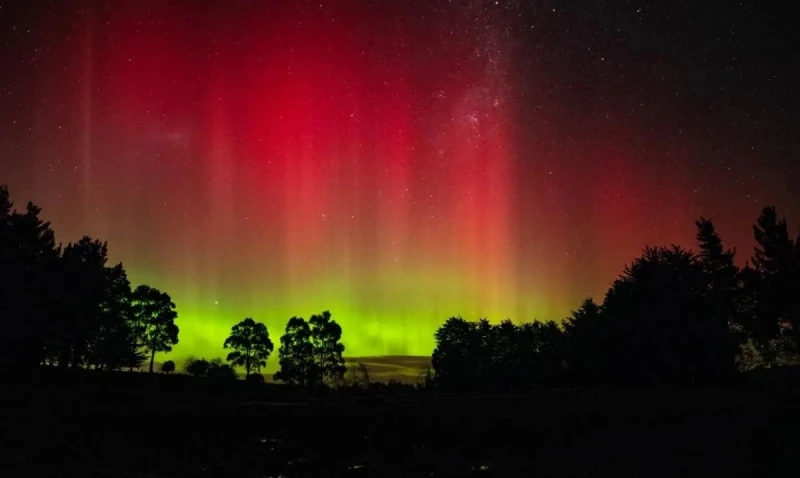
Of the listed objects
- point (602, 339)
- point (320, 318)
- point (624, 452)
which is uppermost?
point (320, 318)

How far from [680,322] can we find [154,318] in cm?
6488

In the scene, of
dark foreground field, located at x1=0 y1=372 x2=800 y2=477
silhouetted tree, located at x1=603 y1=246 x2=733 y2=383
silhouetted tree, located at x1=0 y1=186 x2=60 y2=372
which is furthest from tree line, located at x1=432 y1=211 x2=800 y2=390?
silhouetted tree, located at x1=0 y1=186 x2=60 y2=372

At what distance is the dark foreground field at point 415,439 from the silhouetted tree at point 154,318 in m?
43.5

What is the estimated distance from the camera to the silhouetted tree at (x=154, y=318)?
71312 millimetres

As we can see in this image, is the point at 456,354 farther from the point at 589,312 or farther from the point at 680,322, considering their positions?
the point at 680,322

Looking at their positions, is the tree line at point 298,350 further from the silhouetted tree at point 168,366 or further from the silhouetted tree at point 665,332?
the silhouetted tree at point 665,332

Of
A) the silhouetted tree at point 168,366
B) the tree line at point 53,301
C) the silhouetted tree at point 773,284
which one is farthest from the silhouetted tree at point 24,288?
the silhouetted tree at point 773,284

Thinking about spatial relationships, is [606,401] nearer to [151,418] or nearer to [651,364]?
[651,364]

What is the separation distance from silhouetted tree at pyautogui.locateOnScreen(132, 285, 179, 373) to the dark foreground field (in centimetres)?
4348

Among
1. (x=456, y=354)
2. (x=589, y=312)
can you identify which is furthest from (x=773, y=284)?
(x=456, y=354)

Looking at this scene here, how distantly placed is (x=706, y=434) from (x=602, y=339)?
33.7 m

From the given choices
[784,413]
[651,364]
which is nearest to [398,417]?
[784,413]

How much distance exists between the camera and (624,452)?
1542 cm

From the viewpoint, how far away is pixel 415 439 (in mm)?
18609
